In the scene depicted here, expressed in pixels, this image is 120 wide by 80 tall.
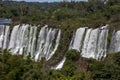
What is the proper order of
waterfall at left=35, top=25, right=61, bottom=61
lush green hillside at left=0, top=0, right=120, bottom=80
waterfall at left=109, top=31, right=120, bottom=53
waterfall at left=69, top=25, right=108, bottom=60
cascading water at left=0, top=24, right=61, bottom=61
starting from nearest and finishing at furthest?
lush green hillside at left=0, top=0, right=120, bottom=80, waterfall at left=109, top=31, right=120, bottom=53, waterfall at left=69, top=25, right=108, bottom=60, waterfall at left=35, top=25, right=61, bottom=61, cascading water at left=0, top=24, right=61, bottom=61

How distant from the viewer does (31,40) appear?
45.4 m

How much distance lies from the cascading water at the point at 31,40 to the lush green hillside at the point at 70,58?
3.55ft

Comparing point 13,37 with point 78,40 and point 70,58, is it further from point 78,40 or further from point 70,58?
point 70,58

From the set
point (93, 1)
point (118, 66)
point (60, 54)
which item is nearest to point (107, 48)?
point (60, 54)

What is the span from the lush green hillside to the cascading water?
1083 millimetres

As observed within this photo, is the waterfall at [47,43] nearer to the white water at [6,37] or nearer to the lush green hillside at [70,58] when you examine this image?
the lush green hillside at [70,58]

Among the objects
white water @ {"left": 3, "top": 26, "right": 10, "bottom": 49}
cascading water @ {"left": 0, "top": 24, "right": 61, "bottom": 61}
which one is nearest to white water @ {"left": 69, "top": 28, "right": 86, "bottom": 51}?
cascading water @ {"left": 0, "top": 24, "right": 61, "bottom": 61}

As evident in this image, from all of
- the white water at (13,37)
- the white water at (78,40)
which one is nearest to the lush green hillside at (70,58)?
the white water at (78,40)

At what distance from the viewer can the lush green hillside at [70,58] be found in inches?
827

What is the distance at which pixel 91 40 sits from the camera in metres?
39.0

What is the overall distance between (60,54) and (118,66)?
49.3 ft

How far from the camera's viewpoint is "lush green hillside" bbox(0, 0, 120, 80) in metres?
21.0

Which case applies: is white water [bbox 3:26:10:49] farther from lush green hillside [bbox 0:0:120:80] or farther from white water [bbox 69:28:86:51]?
white water [bbox 69:28:86:51]

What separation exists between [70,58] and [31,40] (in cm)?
854
